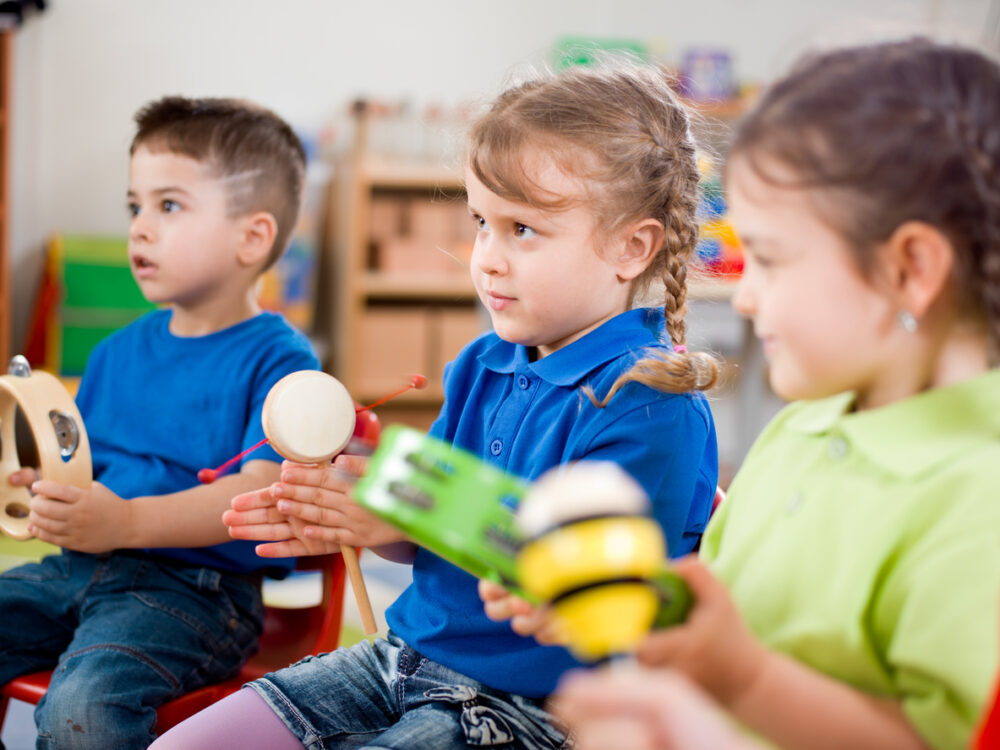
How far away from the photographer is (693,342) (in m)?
1.20

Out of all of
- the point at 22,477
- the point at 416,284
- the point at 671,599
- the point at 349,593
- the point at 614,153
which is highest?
the point at 614,153

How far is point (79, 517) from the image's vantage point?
1114 mm

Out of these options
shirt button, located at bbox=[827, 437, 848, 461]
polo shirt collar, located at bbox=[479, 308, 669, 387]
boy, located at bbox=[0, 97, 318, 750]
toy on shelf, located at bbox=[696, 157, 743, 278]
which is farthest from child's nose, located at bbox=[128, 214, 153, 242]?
shirt button, located at bbox=[827, 437, 848, 461]

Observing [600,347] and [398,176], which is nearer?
[600,347]

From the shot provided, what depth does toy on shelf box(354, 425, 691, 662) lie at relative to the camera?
1.58ft

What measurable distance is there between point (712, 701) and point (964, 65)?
42cm

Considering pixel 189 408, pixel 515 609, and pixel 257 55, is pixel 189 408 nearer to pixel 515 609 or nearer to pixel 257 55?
pixel 515 609

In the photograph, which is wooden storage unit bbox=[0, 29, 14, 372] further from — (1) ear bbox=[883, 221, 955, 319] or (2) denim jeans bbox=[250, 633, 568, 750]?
(1) ear bbox=[883, 221, 955, 319]

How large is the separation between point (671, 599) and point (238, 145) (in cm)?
104

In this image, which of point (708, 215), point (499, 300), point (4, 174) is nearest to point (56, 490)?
point (499, 300)

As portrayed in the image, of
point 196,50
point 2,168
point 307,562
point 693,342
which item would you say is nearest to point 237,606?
point 307,562

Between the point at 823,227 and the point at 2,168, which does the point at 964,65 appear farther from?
the point at 2,168

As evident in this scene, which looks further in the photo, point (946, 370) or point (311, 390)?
point (311, 390)

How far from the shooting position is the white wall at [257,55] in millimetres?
4180
